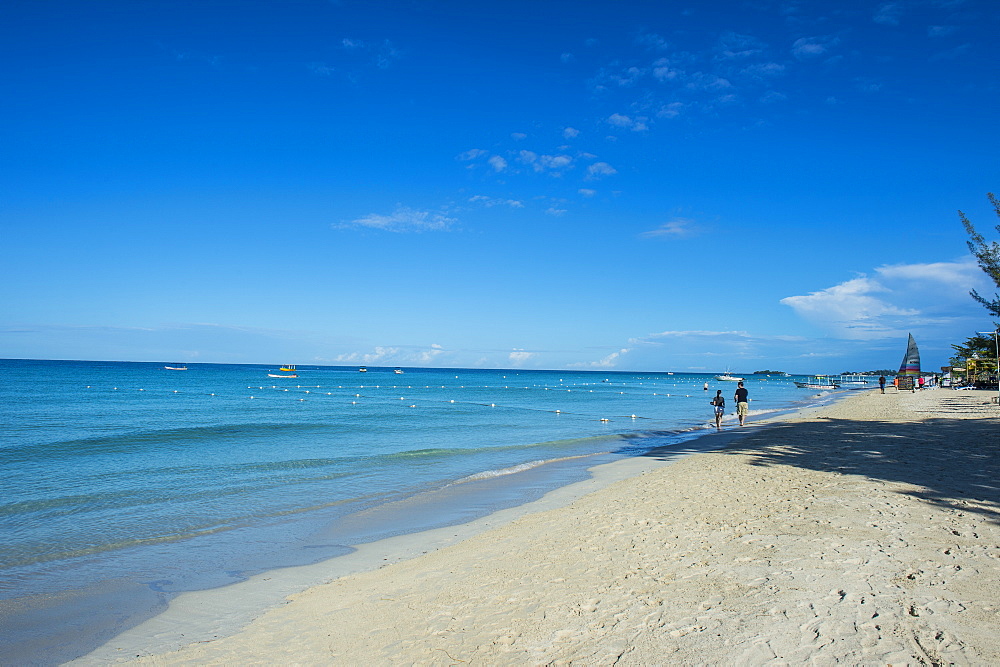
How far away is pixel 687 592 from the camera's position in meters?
5.52

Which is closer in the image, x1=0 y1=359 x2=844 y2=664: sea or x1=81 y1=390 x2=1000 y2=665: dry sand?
x1=81 y1=390 x2=1000 y2=665: dry sand

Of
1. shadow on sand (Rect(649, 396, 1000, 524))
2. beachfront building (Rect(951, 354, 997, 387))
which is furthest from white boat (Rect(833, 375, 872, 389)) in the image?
shadow on sand (Rect(649, 396, 1000, 524))

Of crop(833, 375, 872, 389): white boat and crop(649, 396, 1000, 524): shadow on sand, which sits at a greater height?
crop(649, 396, 1000, 524): shadow on sand

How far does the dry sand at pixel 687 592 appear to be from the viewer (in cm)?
441

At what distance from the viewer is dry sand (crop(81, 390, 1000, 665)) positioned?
4410 millimetres

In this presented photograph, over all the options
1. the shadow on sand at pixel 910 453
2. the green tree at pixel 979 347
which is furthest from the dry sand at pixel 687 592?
the green tree at pixel 979 347

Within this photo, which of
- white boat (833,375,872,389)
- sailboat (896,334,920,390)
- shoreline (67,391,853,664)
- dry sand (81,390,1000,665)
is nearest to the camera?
dry sand (81,390,1000,665)

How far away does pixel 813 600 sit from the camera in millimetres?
5070

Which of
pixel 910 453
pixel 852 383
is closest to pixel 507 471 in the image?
pixel 910 453

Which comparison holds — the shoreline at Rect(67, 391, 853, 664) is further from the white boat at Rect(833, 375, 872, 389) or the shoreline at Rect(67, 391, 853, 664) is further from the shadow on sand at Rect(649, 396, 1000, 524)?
the white boat at Rect(833, 375, 872, 389)

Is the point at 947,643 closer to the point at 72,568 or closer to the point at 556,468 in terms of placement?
the point at 72,568

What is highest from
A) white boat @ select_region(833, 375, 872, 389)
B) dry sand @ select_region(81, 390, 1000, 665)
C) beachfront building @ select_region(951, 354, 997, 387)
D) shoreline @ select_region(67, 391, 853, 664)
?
beachfront building @ select_region(951, 354, 997, 387)

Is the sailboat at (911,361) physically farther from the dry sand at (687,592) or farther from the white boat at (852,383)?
the dry sand at (687,592)

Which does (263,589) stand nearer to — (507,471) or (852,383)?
(507,471)
